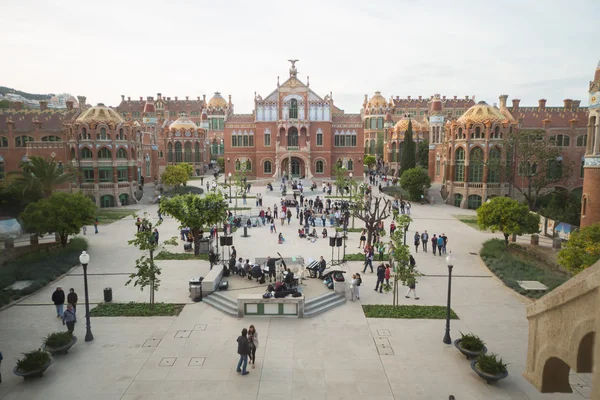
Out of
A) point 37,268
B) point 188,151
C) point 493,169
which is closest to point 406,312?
point 37,268

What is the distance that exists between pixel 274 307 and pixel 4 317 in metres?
10.8

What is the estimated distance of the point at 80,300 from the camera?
63.0ft

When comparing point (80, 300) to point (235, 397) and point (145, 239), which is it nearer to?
point (145, 239)

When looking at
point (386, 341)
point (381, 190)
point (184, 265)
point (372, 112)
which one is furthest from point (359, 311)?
point (372, 112)

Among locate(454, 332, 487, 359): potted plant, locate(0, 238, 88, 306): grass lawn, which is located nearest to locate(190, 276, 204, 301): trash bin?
locate(0, 238, 88, 306): grass lawn

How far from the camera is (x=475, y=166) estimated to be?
1875 inches

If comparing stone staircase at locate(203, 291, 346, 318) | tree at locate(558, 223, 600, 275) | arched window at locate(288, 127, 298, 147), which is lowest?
stone staircase at locate(203, 291, 346, 318)

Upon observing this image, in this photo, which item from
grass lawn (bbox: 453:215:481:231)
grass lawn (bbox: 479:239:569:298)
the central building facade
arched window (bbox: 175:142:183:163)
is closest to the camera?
grass lawn (bbox: 479:239:569:298)

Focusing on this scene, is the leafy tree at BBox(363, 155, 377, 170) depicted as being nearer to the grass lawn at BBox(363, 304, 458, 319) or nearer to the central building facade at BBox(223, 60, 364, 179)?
the central building facade at BBox(223, 60, 364, 179)

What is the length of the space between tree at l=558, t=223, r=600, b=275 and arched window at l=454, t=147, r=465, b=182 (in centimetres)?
3024

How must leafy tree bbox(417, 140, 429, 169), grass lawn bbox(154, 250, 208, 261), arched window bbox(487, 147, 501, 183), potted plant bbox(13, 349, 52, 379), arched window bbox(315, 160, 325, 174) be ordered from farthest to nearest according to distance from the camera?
1. leafy tree bbox(417, 140, 429, 169)
2. arched window bbox(315, 160, 325, 174)
3. arched window bbox(487, 147, 501, 183)
4. grass lawn bbox(154, 250, 208, 261)
5. potted plant bbox(13, 349, 52, 379)

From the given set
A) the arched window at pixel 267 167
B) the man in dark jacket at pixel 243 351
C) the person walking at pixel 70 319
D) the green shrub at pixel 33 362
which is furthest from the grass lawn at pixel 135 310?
the arched window at pixel 267 167

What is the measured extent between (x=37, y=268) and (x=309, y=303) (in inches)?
587

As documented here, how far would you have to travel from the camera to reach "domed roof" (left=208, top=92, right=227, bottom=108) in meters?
105
